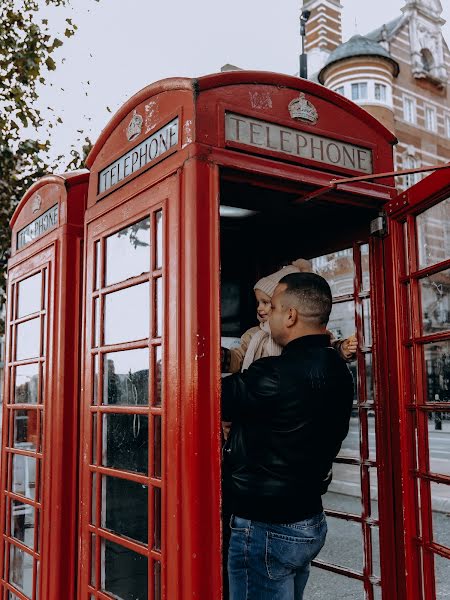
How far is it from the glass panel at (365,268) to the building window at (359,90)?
21.5 meters

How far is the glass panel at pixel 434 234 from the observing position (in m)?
2.53

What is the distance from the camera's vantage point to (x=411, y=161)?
2498cm

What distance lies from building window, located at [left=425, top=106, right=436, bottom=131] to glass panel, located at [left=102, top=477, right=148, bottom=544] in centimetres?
2644

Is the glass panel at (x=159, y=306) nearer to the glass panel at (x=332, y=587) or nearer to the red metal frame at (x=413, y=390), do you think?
the red metal frame at (x=413, y=390)

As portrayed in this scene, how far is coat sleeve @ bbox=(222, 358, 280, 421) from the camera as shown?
2.29m

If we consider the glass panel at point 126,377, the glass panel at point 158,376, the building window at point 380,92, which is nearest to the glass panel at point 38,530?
the glass panel at point 126,377

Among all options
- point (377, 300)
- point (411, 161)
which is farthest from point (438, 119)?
point (377, 300)

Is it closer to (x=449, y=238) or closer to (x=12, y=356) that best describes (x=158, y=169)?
(x=449, y=238)

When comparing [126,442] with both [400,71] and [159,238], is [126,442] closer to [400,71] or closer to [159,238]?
[159,238]

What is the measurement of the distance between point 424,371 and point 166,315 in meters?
1.18

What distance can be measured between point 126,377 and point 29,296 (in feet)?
4.76

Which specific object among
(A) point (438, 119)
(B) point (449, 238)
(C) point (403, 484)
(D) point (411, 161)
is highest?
(A) point (438, 119)

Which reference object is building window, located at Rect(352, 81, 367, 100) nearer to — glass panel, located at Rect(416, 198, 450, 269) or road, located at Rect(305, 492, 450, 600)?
road, located at Rect(305, 492, 450, 600)

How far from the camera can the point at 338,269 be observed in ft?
11.3
